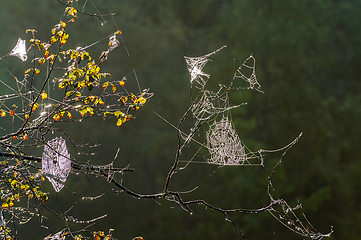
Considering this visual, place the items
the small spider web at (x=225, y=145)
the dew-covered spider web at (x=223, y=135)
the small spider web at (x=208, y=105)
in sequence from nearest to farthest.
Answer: the dew-covered spider web at (x=223, y=135), the small spider web at (x=208, y=105), the small spider web at (x=225, y=145)

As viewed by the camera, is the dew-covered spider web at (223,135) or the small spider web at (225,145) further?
the small spider web at (225,145)

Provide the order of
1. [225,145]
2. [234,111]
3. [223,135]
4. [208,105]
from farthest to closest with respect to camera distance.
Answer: [234,111] < [223,135] < [225,145] < [208,105]

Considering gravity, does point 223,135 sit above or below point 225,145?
below

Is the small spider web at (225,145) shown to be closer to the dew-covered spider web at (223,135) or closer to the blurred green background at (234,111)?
the dew-covered spider web at (223,135)

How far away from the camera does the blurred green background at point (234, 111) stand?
706 cm

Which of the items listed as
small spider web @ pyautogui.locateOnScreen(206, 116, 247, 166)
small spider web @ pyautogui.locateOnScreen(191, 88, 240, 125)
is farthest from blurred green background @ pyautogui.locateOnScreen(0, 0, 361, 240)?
small spider web @ pyautogui.locateOnScreen(206, 116, 247, 166)

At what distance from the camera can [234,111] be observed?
24.7 ft

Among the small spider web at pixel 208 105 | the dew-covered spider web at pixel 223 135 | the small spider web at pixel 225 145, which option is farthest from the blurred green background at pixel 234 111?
the small spider web at pixel 225 145

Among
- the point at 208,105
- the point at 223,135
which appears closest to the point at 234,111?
the point at 223,135

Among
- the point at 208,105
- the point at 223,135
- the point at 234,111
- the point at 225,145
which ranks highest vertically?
the point at 208,105

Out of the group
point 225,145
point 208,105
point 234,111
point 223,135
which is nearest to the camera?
point 208,105

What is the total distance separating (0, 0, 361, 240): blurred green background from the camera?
706 cm

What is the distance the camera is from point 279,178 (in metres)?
7.18

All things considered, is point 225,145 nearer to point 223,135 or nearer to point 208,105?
point 223,135
